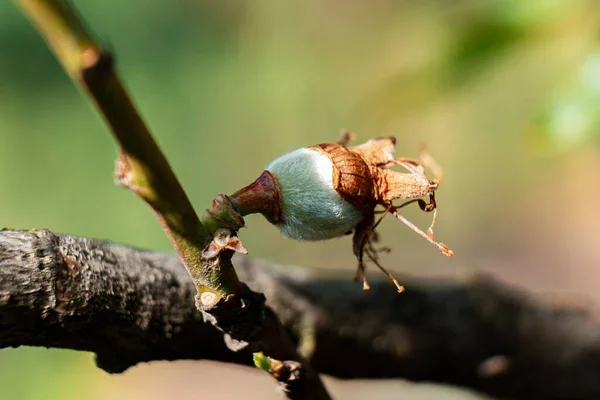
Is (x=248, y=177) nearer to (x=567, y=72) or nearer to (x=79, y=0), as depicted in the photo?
(x=79, y=0)

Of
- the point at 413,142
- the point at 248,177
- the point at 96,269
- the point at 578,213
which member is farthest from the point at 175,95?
the point at 96,269

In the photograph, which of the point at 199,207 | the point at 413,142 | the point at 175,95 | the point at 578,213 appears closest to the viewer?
the point at 199,207

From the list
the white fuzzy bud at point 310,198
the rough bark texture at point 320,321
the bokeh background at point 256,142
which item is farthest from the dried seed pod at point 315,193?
the bokeh background at point 256,142

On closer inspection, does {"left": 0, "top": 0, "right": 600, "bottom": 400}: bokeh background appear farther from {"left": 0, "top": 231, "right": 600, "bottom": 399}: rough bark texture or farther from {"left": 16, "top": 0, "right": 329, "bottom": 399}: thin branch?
{"left": 16, "top": 0, "right": 329, "bottom": 399}: thin branch

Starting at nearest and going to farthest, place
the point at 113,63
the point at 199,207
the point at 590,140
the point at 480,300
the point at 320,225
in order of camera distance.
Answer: the point at 113,63, the point at 320,225, the point at 590,140, the point at 480,300, the point at 199,207

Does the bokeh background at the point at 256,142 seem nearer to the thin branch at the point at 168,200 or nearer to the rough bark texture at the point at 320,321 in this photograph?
the rough bark texture at the point at 320,321

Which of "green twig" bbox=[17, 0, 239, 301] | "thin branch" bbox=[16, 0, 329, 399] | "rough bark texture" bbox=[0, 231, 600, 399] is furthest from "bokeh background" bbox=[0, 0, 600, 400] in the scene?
"green twig" bbox=[17, 0, 239, 301]
